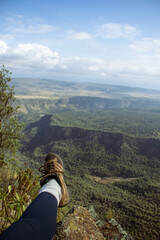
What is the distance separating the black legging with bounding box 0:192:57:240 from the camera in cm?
246

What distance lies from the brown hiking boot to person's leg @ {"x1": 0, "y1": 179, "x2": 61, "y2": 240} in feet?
4.17

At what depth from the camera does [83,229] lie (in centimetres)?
475

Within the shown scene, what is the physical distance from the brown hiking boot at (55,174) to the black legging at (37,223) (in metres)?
1.34

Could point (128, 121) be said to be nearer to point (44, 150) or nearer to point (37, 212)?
point (44, 150)

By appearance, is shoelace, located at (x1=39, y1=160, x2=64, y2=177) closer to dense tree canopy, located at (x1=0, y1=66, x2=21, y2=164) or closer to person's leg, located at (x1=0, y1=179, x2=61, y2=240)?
person's leg, located at (x1=0, y1=179, x2=61, y2=240)

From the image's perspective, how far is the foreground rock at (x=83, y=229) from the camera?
4.40 m

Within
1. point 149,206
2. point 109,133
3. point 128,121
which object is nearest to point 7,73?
point 149,206

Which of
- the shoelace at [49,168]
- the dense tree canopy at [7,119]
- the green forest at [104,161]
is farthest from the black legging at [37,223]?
the dense tree canopy at [7,119]

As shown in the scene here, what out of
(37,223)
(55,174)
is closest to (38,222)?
(37,223)

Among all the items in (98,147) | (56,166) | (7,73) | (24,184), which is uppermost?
(7,73)

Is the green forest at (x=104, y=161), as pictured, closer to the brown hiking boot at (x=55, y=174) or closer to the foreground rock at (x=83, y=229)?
the brown hiking boot at (x=55, y=174)

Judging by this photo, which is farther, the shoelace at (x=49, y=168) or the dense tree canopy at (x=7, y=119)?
the dense tree canopy at (x=7, y=119)

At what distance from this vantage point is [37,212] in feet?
10.3

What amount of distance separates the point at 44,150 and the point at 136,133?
221ft
